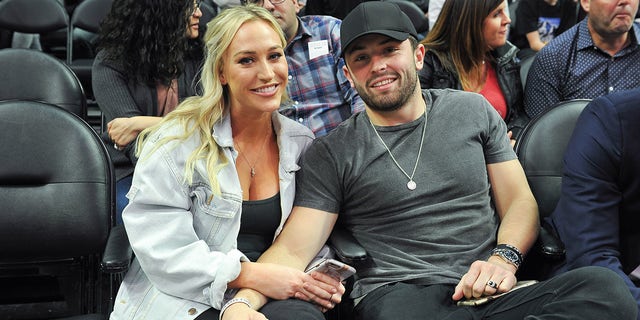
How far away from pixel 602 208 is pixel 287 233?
871mm

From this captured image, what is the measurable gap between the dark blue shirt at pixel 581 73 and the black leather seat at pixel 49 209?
6.09 feet

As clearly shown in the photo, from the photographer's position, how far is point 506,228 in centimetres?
227

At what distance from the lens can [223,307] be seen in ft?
6.55

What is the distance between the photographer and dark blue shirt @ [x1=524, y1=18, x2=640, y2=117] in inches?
129

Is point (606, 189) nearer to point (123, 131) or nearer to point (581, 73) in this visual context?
point (581, 73)

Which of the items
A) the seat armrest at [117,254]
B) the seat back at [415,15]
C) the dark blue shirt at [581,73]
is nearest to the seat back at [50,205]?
the seat armrest at [117,254]

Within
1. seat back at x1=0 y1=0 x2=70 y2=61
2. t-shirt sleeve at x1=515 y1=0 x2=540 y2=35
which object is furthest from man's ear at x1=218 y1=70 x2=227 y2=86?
t-shirt sleeve at x1=515 y1=0 x2=540 y2=35

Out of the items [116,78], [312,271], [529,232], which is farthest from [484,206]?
[116,78]

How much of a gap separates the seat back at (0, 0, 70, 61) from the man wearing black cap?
10.3 ft

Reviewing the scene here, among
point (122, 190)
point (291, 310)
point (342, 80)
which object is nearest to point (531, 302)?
point (291, 310)

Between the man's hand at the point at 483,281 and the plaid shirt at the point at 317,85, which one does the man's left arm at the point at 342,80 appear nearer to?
the plaid shirt at the point at 317,85

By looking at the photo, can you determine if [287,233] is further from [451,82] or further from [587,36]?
[587,36]

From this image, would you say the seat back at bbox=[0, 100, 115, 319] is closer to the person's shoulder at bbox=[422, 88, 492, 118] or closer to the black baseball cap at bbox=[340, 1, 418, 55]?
the black baseball cap at bbox=[340, 1, 418, 55]

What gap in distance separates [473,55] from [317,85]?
73cm
